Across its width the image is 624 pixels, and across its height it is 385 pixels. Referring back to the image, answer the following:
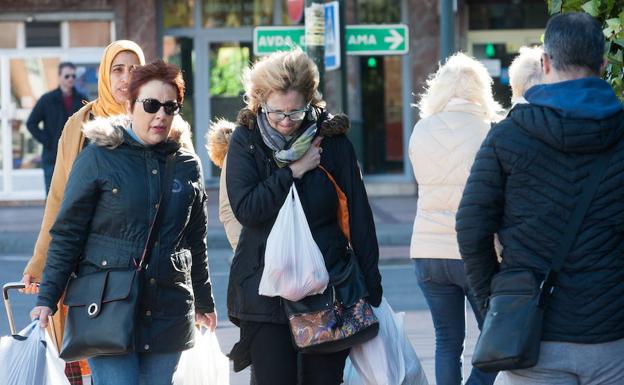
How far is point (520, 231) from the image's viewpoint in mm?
3609

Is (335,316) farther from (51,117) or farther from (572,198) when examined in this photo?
(51,117)

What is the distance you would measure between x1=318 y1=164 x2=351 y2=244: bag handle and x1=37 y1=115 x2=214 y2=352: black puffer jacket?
561 millimetres

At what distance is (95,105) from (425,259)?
168 cm

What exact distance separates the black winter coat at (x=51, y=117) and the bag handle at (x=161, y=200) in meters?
9.57

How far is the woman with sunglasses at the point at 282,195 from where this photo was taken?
4.67 metres

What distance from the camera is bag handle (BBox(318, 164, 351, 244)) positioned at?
4.79m

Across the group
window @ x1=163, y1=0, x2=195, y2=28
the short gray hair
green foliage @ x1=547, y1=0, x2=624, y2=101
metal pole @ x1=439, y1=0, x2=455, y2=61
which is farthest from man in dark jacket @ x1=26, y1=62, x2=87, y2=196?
the short gray hair

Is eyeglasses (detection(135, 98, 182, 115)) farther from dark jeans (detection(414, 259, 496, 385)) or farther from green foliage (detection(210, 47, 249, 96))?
green foliage (detection(210, 47, 249, 96))

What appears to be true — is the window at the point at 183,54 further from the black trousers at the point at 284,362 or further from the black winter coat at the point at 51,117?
the black trousers at the point at 284,362

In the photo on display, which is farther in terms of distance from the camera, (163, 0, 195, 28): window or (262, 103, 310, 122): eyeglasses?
(163, 0, 195, 28): window

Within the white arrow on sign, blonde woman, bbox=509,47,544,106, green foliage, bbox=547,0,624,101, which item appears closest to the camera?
green foliage, bbox=547,0,624,101

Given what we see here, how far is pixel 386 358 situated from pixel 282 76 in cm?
113

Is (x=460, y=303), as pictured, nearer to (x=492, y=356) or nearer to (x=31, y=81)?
(x=492, y=356)

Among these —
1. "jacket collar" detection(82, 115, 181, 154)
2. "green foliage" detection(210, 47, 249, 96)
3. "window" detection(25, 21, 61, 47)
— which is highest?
"window" detection(25, 21, 61, 47)
